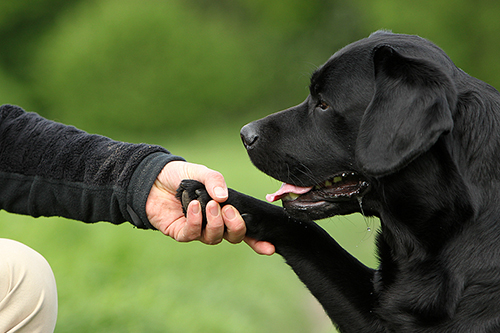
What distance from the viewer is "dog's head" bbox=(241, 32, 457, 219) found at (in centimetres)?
141

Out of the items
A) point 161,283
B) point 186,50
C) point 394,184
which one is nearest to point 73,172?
point 394,184

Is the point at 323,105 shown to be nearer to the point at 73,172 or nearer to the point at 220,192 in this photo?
the point at 220,192

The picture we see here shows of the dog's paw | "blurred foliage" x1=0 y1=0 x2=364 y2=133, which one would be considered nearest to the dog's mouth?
the dog's paw

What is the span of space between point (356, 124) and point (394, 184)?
0.23m

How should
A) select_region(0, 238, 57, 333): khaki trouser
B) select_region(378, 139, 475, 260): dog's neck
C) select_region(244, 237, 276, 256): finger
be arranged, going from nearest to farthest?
select_region(0, 238, 57, 333): khaki trouser < select_region(378, 139, 475, 260): dog's neck < select_region(244, 237, 276, 256): finger

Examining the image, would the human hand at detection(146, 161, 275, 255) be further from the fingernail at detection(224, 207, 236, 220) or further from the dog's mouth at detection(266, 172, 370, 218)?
the dog's mouth at detection(266, 172, 370, 218)

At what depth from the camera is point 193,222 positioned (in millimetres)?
1676

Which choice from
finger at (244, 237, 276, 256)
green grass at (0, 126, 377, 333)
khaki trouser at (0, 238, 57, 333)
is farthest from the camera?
green grass at (0, 126, 377, 333)

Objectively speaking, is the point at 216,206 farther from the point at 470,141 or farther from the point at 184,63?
the point at 184,63

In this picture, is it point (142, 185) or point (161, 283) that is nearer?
point (142, 185)

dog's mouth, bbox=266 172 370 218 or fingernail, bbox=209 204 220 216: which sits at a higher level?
dog's mouth, bbox=266 172 370 218

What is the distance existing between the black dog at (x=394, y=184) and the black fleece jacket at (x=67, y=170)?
0.27 m

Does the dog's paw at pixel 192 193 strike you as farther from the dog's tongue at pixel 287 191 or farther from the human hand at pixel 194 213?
the dog's tongue at pixel 287 191

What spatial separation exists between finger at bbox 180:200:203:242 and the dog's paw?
1.6 inches
